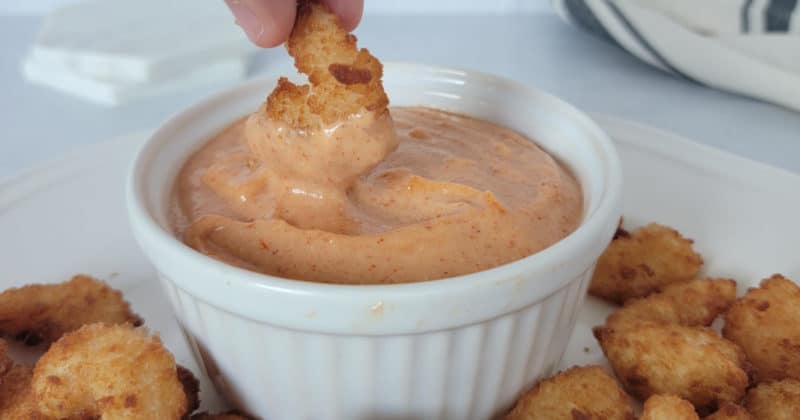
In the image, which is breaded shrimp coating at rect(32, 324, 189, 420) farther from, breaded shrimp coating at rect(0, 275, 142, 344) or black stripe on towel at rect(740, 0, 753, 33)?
black stripe on towel at rect(740, 0, 753, 33)

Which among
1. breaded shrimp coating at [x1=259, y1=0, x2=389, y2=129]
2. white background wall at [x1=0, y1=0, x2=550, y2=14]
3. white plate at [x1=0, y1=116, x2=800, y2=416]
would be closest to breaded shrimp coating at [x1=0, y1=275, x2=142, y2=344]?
white plate at [x1=0, y1=116, x2=800, y2=416]

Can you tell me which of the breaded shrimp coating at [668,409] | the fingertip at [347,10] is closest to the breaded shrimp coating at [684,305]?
the breaded shrimp coating at [668,409]

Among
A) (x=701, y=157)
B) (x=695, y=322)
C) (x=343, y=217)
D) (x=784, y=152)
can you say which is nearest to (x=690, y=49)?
(x=784, y=152)

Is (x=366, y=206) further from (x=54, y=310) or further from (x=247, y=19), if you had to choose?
(x=54, y=310)

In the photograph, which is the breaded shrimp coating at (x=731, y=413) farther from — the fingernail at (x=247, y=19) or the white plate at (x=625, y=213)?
the fingernail at (x=247, y=19)

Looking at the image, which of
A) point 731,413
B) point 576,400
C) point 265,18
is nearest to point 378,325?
point 576,400

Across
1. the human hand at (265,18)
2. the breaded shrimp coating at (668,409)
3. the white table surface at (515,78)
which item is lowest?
the white table surface at (515,78)

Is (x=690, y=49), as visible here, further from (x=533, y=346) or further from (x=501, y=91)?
(x=533, y=346)
